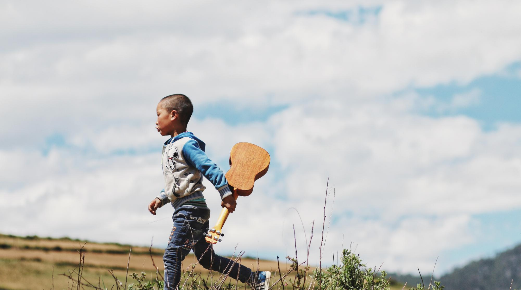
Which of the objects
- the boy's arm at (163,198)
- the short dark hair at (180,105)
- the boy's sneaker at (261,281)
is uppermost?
the short dark hair at (180,105)

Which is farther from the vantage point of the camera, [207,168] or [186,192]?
[186,192]

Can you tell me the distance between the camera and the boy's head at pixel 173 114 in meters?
5.15

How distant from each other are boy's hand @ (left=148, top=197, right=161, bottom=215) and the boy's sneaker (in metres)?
1.13

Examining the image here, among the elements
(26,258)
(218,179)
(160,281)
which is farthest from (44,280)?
(218,179)

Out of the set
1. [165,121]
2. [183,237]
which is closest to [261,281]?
[183,237]

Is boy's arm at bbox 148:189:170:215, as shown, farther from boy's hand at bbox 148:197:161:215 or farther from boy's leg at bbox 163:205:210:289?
boy's leg at bbox 163:205:210:289

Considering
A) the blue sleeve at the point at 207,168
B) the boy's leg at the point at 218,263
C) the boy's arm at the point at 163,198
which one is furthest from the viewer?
the boy's arm at the point at 163,198

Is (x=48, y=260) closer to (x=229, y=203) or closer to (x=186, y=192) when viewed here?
(x=186, y=192)

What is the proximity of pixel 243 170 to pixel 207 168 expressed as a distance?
0.37m

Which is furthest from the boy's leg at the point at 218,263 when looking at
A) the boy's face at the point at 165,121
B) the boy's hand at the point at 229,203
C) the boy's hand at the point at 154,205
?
the boy's face at the point at 165,121

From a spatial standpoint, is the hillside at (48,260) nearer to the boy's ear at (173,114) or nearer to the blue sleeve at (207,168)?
the boy's ear at (173,114)

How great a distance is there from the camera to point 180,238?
495cm

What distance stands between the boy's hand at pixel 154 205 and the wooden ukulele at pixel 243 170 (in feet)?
2.29

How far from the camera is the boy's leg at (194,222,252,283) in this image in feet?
16.7
